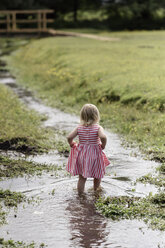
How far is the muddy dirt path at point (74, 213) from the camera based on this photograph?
17.3 ft

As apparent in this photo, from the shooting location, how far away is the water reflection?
206 inches

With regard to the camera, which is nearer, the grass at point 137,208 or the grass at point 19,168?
the grass at point 137,208

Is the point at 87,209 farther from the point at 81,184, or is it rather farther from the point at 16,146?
the point at 16,146

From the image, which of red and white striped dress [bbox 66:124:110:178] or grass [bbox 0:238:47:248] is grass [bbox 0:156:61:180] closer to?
red and white striped dress [bbox 66:124:110:178]

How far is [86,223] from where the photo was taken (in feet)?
18.7

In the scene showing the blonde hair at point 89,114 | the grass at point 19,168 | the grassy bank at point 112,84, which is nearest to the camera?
the blonde hair at point 89,114

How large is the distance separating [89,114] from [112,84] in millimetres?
7793

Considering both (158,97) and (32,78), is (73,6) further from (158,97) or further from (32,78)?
(158,97)

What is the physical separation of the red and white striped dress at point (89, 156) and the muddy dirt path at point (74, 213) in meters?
0.32

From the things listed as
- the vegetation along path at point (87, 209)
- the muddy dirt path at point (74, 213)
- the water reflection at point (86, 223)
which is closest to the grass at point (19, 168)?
the vegetation along path at point (87, 209)

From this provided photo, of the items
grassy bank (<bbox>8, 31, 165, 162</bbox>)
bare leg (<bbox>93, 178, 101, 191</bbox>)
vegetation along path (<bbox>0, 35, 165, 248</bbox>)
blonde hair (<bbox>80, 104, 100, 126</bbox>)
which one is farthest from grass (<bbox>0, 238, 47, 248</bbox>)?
grassy bank (<bbox>8, 31, 165, 162</bbox>)

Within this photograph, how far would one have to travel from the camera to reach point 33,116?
39.6 feet

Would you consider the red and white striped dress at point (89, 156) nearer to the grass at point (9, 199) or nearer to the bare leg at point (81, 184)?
the bare leg at point (81, 184)

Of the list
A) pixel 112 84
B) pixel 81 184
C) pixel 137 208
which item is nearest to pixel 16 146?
pixel 81 184
